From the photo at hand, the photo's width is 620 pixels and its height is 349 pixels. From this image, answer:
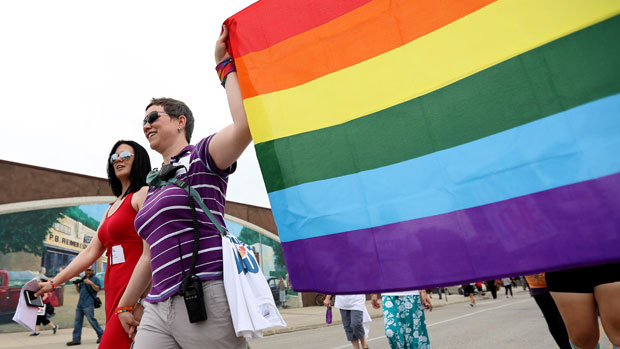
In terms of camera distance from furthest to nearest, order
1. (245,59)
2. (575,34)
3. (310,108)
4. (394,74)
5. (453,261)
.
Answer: (245,59) < (310,108) < (394,74) < (453,261) < (575,34)

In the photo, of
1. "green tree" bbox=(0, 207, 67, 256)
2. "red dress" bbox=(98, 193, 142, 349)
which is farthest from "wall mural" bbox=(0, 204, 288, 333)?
"red dress" bbox=(98, 193, 142, 349)

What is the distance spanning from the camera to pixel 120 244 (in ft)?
9.76

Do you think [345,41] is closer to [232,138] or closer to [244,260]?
[232,138]

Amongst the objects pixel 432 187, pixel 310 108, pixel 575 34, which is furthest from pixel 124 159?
pixel 575 34

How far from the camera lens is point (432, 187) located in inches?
68.1

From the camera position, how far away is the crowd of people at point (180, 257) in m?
1.98

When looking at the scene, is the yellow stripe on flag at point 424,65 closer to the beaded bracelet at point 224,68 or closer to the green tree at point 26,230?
the beaded bracelet at point 224,68

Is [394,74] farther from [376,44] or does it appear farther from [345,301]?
[345,301]

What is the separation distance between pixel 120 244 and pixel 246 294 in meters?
1.49

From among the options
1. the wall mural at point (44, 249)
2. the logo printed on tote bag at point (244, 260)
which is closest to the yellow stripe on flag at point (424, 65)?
the logo printed on tote bag at point (244, 260)

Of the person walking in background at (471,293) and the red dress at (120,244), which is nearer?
the red dress at (120,244)

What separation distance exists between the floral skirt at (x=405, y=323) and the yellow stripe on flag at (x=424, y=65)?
3.25m

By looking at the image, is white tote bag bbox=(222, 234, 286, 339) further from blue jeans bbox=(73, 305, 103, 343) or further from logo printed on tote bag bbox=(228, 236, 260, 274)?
blue jeans bbox=(73, 305, 103, 343)

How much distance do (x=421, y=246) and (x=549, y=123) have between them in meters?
0.66
